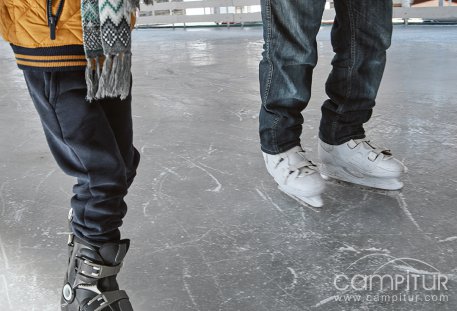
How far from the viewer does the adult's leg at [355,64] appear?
144cm

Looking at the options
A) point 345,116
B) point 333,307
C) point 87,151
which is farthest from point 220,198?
point 87,151

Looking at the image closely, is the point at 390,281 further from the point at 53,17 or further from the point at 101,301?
the point at 53,17

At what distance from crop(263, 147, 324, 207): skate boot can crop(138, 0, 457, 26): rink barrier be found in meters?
5.80

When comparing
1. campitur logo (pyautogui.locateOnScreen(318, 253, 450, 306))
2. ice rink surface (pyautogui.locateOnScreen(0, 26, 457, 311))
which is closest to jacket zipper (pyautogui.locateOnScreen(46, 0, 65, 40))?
ice rink surface (pyautogui.locateOnScreen(0, 26, 457, 311))

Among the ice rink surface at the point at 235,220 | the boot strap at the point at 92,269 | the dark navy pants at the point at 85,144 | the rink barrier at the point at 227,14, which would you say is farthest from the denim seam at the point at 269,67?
the rink barrier at the point at 227,14

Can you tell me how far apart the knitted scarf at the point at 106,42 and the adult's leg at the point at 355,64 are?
80 centimetres

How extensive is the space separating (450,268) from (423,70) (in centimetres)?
246

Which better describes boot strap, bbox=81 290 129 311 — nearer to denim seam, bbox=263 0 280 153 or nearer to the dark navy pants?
the dark navy pants

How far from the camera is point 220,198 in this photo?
148 centimetres

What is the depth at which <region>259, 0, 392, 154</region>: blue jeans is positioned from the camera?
4.63 ft

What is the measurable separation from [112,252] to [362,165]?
2.78ft

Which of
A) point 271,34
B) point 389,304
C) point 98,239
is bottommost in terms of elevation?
point 389,304

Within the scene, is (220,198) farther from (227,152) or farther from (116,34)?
(116,34)

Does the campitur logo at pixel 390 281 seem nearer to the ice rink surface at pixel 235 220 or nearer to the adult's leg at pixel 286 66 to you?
the ice rink surface at pixel 235 220
